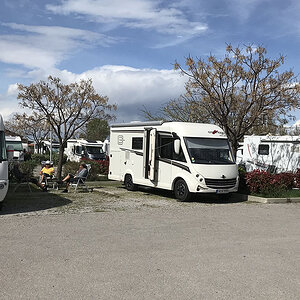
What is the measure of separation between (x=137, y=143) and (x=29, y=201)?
4.69 m

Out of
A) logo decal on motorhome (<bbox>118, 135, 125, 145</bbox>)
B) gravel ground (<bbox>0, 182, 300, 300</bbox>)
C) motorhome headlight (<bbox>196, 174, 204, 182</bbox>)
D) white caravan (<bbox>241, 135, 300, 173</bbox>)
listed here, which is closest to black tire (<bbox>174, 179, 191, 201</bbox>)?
motorhome headlight (<bbox>196, 174, 204, 182</bbox>)

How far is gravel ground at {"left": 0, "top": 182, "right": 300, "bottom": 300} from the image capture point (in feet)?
15.6

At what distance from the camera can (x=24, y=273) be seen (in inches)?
205

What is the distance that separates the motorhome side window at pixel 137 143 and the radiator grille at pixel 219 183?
328cm

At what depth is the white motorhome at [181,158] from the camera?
41.7ft

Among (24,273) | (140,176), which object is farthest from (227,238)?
(140,176)

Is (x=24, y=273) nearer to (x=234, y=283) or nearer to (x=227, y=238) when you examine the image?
(x=234, y=283)

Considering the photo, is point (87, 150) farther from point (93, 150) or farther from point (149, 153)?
point (149, 153)

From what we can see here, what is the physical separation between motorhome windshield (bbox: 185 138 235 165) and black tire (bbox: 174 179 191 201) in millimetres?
833

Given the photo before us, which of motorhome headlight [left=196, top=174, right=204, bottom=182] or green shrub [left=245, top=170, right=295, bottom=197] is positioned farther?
green shrub [left=245, top=170, right=295, bottom=197]

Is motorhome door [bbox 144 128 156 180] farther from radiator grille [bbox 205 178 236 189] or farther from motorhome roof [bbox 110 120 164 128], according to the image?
radiator grille [bbox 205 178 236 189]

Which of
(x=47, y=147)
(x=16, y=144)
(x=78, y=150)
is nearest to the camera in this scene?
(x=16, y=144)

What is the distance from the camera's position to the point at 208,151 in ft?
43.4

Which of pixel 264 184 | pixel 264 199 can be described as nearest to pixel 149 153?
pixel 264 184
